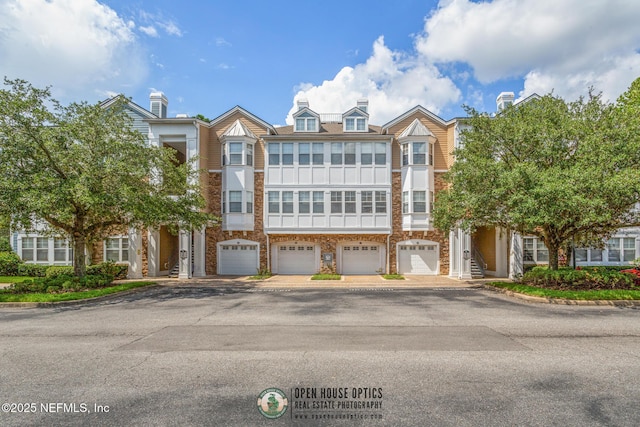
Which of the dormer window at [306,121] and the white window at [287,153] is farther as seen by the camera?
the dormer window at [306,121]

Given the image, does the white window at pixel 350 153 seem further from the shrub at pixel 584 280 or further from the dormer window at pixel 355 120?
the shrub at pixel 584 280

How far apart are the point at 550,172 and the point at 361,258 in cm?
1260

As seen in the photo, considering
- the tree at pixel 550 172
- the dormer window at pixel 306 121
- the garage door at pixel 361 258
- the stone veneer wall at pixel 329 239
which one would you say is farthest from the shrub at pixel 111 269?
the tree at pixel 550 172

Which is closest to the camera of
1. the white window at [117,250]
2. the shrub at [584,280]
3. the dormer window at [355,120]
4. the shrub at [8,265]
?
the shrub at [584,280]

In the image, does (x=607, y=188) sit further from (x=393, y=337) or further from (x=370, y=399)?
(x=370, y=399)

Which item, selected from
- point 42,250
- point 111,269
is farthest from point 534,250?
point 42,250

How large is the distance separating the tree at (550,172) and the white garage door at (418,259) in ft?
18.7

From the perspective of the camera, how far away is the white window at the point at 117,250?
22.5 m

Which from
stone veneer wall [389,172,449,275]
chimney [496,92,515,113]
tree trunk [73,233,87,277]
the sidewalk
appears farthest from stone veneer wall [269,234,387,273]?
chimney [496,92,515,113]

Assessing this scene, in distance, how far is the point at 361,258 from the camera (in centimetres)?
2330

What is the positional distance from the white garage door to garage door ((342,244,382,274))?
162 centimetres

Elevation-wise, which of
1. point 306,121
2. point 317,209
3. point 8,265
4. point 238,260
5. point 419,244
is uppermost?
point 306,121

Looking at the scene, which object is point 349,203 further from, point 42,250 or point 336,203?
point 42,250

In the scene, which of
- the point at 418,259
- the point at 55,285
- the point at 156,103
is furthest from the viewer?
the point at 156,103
